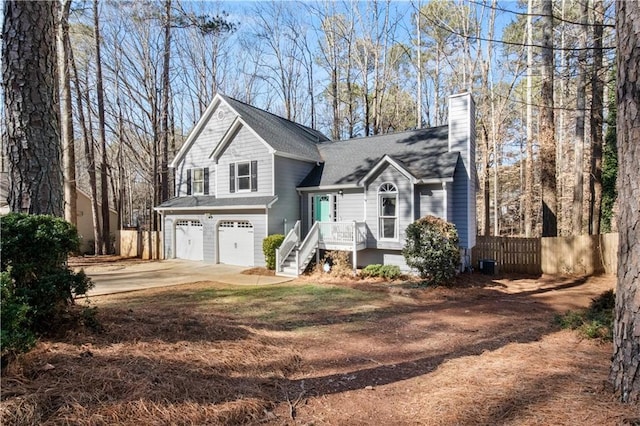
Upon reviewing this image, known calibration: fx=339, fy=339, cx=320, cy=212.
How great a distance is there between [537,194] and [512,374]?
83.8 ft

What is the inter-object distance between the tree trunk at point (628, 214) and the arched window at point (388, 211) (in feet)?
31.5

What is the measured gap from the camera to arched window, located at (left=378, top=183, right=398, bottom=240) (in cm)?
1278

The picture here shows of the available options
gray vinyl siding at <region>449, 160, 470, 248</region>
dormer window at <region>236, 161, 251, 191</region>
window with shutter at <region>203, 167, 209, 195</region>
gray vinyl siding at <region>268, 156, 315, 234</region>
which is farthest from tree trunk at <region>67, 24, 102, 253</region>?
gray vinyl siding at <region>449, 160, 470, 248</region>

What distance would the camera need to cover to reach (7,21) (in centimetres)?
411

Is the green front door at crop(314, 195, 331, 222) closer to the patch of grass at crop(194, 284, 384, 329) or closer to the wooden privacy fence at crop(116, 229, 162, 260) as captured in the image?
the patch of grass at crop(194, 284, 384, 329)

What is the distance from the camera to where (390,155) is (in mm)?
14031

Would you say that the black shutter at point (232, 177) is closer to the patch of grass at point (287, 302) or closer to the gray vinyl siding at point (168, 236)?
the gray vinyl siding at point (168, 236)

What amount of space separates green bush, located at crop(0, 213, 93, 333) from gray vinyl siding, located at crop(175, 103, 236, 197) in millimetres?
13578

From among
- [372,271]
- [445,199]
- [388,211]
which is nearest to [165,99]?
[388,211]

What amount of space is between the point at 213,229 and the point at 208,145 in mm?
4612

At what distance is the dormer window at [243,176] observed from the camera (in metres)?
15.3

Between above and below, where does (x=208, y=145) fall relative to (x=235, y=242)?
above

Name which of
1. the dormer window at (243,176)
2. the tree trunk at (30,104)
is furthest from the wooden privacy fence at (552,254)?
the tree trunk at (30,104)

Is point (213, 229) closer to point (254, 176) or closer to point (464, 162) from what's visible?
point (254, 176)
